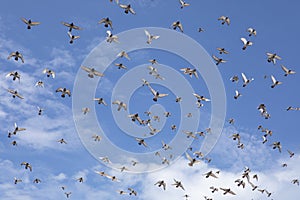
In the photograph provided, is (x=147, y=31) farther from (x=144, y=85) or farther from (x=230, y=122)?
(x=230, y=122)

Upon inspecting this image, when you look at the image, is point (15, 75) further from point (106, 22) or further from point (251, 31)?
point (251, 31)

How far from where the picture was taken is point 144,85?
156ft


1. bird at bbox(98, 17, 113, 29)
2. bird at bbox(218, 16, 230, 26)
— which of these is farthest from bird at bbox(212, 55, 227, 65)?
bird at bbox(98, 17, 113, 29)

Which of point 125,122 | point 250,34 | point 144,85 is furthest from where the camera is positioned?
→ point 125,122

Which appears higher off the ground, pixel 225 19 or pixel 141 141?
pixel 225 19

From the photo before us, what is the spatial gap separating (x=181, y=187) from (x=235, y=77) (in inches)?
617

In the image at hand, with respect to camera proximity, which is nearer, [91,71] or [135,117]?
[91,71]

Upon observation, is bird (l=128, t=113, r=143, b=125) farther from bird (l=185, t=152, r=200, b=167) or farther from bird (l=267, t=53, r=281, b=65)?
bird (l=267, t=53, r=281, b=65)

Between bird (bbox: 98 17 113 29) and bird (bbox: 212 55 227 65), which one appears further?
bird (bbox: 212 55 227 65)

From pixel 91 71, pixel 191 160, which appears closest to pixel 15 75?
pixel 91 71

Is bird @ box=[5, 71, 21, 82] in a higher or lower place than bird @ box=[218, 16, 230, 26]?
lower

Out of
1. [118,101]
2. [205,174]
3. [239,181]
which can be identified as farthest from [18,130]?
[239,181]

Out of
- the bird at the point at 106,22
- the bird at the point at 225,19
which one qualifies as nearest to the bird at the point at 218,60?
the bird at the point at 225,19

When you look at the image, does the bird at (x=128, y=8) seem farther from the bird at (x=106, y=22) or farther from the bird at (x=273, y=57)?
the bird at (x=273, y=57)
